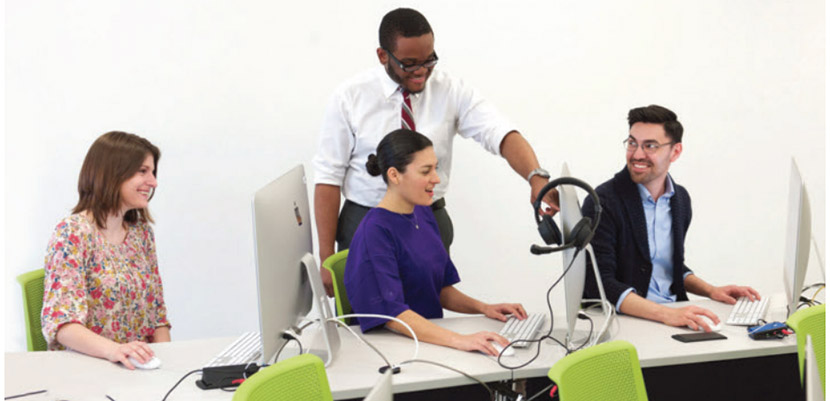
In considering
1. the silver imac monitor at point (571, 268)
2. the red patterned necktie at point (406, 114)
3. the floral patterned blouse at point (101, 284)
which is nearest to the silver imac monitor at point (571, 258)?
the silver imac monitor at point (571, 268)

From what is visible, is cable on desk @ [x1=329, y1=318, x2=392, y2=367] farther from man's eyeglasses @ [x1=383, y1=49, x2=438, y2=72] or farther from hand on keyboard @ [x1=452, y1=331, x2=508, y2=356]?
man's eyeglasses @ [x1=383, y1=49, x2=438, y2=72]

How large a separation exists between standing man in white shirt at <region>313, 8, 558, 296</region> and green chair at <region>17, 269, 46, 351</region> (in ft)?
3.19

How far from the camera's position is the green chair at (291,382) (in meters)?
1.61

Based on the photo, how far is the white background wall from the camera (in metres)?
4.01

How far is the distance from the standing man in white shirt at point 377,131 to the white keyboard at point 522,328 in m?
0.59

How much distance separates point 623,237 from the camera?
2770 millimetres

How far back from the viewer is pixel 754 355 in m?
2.32

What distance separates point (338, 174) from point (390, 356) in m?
1.05

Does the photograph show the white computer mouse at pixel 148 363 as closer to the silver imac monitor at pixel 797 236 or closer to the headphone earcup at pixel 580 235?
the headphone earcup at pixel 580 235

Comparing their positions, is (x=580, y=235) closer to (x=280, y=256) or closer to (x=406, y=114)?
(x=280, y=256)

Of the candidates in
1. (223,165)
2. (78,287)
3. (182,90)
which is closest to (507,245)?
(223,165)

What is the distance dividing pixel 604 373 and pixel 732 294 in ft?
3.76

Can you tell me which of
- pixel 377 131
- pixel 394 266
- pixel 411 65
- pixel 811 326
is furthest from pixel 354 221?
pixel 811 326

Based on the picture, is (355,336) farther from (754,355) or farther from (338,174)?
(754,355)
